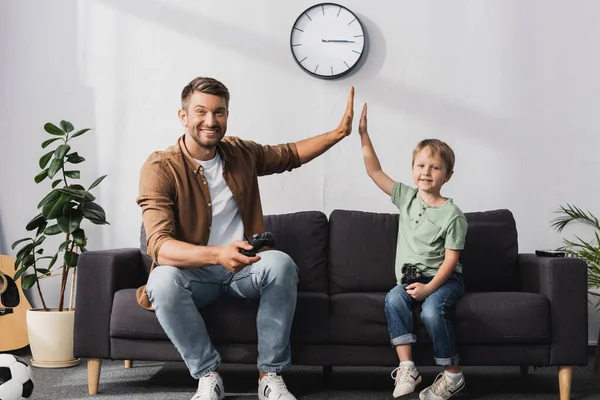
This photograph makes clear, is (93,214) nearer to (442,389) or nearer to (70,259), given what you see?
(70,259)

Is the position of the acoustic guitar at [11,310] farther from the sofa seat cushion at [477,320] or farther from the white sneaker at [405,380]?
the white sneaker at [405,380]

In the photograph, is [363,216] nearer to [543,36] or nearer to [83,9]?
[543,36]

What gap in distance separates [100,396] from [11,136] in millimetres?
1715

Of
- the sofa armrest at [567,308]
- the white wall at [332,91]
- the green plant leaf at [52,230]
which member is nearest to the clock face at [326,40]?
the white wall at [332,91]

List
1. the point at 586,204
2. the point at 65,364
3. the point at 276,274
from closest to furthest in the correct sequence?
the point at 276,274, the point at 65,364, the point at 586,204

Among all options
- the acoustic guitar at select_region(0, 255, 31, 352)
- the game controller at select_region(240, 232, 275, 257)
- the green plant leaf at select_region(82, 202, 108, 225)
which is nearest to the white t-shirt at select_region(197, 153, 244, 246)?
the game controller at select_region(240, 232, 275, 257)

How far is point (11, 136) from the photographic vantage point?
3805mm

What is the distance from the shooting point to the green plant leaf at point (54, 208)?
322 cm

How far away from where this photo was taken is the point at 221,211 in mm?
2658

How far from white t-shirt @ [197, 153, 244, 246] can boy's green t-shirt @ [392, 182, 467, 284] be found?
64cm

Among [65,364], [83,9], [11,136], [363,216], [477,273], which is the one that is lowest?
[65,364]

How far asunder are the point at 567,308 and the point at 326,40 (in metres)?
1.79

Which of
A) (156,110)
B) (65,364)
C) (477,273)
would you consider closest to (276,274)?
(477,273)

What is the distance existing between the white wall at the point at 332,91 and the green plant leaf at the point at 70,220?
0.46 m
